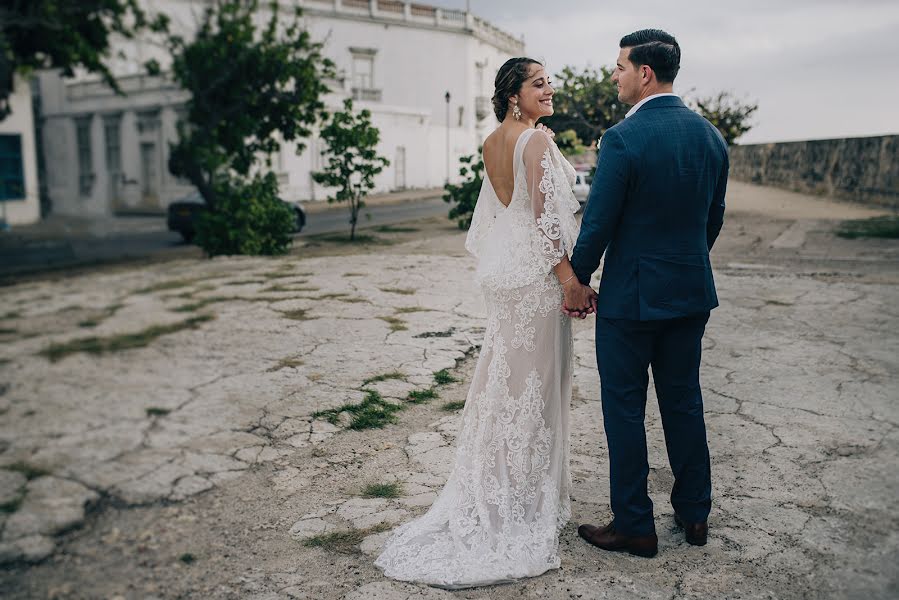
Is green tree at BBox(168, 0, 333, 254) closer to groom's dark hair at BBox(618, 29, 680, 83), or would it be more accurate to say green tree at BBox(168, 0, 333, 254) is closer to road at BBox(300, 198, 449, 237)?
groom's dark hair at BBox(618, 29, 680, 83)

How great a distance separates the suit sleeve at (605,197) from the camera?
2.23 metres

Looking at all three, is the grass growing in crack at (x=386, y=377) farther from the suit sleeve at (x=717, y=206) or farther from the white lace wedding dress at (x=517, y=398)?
the suit sleeve at (x=717, y=206)

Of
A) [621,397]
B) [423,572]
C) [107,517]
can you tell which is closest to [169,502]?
[107,517]

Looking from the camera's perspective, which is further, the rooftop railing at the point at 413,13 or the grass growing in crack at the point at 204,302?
the rooftop railing at the point at 413,13

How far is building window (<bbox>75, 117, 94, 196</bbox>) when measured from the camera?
1958mm

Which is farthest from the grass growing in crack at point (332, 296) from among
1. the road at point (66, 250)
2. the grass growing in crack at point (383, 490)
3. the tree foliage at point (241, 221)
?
the road at point (66, 250)

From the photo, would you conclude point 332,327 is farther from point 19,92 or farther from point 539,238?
point 19,92

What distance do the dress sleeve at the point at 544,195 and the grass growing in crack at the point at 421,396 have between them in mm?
1736

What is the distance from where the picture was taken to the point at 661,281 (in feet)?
7.50

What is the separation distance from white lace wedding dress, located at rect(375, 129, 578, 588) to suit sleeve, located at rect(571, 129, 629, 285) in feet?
0.39

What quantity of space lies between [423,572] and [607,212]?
1.29m

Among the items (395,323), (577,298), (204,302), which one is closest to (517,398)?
(577,298)

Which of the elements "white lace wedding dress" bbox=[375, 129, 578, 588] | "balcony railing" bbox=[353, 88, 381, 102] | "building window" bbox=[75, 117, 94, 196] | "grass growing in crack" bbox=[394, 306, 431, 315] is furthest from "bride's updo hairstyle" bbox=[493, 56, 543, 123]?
"balcony railing" bbox=[353, 88, 381, 102]

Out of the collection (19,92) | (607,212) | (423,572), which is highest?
(19,92)
